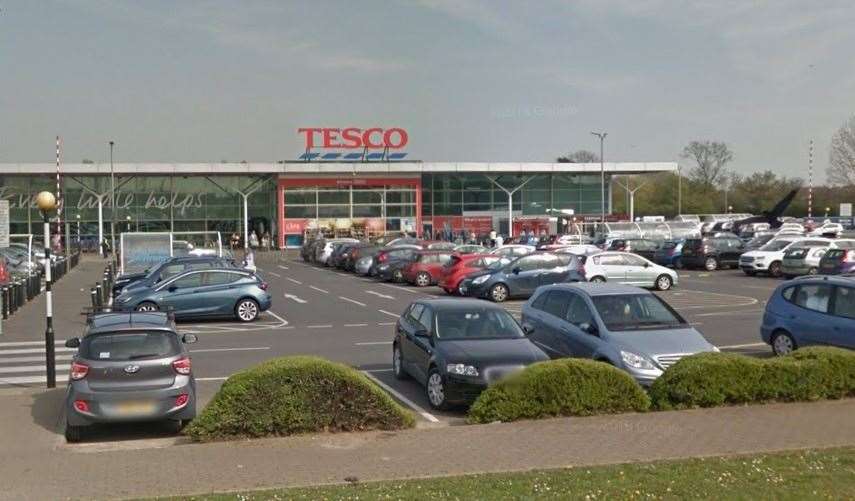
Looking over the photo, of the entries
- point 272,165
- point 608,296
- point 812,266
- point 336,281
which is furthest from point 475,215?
point 608,296

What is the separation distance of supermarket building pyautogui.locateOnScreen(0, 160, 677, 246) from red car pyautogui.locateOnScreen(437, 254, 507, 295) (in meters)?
41.2

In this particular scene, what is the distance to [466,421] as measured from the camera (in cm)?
1113

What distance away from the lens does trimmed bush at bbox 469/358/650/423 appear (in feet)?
35.8

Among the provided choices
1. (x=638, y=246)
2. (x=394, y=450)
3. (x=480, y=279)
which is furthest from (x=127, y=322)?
(x=638, y=246)

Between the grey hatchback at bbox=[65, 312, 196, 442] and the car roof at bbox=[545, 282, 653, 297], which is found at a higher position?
the car roof at bbox=[545, 282, 653, 297]

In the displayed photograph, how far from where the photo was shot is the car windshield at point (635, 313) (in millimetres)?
13352

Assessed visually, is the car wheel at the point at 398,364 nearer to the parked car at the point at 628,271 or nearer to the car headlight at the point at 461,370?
the car headlight at the point at 461,370

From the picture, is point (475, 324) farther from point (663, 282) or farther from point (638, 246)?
point (638, 246)

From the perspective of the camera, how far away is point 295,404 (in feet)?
34.1

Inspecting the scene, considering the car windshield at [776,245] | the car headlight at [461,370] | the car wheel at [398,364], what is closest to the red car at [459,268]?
the car windshield at [776,245]

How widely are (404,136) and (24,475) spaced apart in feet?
220

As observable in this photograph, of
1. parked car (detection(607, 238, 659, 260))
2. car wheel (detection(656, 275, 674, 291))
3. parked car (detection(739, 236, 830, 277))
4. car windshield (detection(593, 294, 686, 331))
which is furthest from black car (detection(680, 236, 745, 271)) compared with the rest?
car windshield (detection(593, 294, 686, 331))

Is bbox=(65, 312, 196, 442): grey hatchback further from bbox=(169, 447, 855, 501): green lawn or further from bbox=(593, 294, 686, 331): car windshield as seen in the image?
bbox=(593, 294, 686, 331): car windshield

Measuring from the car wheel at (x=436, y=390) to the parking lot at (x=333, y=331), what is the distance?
0.50 feet
